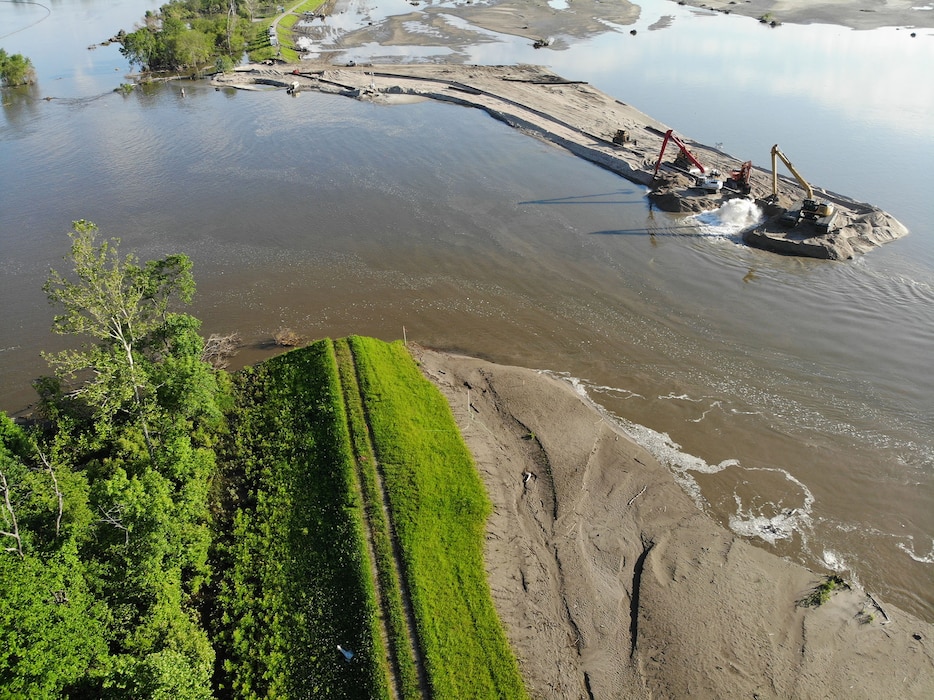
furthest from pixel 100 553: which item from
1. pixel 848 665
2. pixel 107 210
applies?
pixel 107 210

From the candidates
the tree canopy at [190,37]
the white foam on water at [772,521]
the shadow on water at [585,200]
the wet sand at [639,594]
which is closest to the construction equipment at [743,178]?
the shadow on water at [585,200]

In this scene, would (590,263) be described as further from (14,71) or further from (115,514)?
(14,71)

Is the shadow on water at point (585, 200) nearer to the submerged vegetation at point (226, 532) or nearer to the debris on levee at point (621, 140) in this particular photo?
the debris on levee at point (621, 140)

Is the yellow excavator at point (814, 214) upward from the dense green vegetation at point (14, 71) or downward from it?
downward

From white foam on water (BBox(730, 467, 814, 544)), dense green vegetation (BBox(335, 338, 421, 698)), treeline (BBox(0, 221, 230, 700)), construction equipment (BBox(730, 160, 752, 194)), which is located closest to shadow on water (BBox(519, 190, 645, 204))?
construction equipment (BBox(730, 160, 752, 194))

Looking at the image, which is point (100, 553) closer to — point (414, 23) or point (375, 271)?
point (375, 271)
